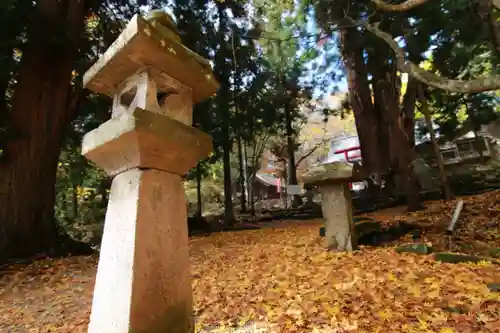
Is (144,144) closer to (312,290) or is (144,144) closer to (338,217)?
(312,290)

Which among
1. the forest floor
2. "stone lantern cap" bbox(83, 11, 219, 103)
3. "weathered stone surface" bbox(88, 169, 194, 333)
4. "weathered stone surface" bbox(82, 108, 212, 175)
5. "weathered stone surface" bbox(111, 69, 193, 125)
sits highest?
"stone lantern cap" bbox(83, 11, 219, 103)

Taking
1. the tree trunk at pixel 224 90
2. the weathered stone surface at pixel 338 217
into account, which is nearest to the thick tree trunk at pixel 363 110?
the tree trunk at pixel 224 90

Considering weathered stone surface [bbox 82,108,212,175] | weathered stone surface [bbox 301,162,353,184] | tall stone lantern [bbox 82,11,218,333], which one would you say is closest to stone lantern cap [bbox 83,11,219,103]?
tall stone lantern [bbox 82,11,218,333]

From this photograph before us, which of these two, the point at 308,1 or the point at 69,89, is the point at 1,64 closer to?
the point at 69,89

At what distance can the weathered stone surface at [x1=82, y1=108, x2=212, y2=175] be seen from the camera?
1671 mm

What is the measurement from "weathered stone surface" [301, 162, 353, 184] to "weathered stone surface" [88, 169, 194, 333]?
3.37m

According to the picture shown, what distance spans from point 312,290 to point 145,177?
7.58 ft

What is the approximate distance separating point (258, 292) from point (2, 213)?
16.9 feet

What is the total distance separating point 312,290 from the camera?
3.23m

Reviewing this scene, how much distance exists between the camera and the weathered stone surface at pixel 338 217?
16.0ft

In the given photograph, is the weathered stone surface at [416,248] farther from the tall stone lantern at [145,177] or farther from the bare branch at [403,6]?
the tall stone lantern at [145,177]

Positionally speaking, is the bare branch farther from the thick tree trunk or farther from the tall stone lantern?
the thick tree trunk

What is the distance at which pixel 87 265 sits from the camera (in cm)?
529

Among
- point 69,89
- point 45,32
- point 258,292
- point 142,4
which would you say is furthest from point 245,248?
point 142,4
